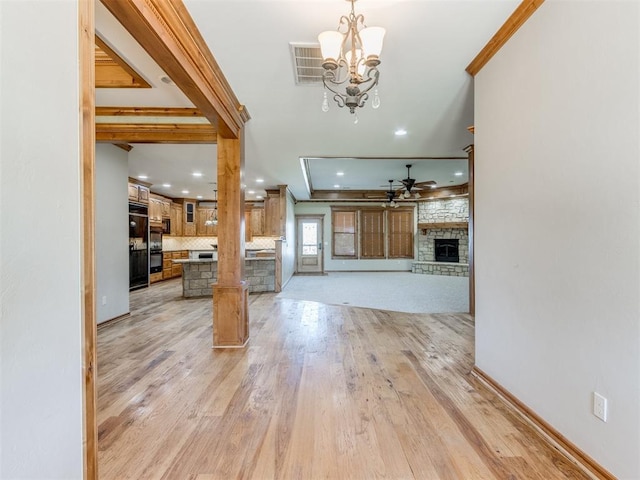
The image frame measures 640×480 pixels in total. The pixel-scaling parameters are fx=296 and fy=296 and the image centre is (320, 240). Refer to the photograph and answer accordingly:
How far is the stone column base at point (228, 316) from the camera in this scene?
3223 mm

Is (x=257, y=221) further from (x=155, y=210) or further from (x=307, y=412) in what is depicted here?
(x=307, y=412)

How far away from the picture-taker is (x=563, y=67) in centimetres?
165

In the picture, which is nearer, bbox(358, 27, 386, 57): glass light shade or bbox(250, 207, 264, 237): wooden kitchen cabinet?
bbox(358, 27, 386, 57): glass light shade

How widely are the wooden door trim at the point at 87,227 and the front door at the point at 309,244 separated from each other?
9.21 m

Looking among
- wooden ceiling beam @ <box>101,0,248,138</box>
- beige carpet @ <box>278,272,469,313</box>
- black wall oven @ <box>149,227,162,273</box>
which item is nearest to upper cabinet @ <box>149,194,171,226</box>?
black wall oven @ <box>149,227,162,273</box>

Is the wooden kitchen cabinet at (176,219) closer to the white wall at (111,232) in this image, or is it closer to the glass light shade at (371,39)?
the white wall at (111,232)

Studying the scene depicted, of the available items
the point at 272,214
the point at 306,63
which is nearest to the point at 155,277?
the point at 272,214

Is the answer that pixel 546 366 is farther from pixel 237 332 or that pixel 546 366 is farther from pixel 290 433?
pixel 237 332

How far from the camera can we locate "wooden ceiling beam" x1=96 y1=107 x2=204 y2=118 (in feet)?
10.8

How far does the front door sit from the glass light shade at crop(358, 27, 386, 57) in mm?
8616

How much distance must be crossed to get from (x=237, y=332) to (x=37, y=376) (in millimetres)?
2441

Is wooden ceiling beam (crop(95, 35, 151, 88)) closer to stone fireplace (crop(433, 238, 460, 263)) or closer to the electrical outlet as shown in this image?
the electrical outlet

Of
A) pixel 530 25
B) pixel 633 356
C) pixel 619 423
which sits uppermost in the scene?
pixel 530 25

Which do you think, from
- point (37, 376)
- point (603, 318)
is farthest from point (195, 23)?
point (603, 318)
